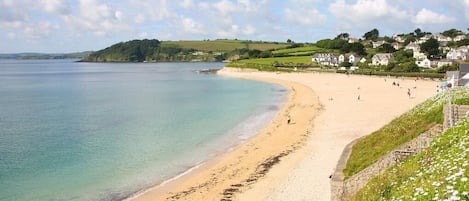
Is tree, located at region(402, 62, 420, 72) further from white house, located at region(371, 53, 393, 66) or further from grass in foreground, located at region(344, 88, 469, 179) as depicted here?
grass in foreground, located at region(344, 88, 469, 179)

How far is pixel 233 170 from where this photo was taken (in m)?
20.0

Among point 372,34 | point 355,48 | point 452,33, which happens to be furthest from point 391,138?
point 372,34

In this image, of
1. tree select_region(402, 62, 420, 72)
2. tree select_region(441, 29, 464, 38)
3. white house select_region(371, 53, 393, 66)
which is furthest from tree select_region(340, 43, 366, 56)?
tree select_region(441, 29, 464, 38)

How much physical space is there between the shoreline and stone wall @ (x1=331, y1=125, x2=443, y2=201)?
166 inches

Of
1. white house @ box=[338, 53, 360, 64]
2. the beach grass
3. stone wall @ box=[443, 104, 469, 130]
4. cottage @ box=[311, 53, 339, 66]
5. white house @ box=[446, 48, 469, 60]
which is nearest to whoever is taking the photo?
stone wall @ box=[443, 104, 469, 130]

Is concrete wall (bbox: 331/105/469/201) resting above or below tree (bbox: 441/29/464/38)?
below

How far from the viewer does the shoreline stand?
17.1 metres

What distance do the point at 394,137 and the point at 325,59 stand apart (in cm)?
9523

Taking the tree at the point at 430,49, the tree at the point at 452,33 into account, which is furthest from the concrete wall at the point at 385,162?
the tree at the point at 452,33

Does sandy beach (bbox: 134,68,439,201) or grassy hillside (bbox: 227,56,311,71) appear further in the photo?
grassy hillside (bbox: 227,56,311,71)

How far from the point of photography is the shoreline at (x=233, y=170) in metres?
17.1

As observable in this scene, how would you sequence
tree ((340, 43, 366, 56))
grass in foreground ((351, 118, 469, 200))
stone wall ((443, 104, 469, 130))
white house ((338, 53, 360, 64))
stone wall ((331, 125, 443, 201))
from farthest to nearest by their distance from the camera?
1. tree ((340, 43, 366, 56))
2. white house ((338, 53, 360, 64))
3. stone wall ((443, 104, 469, 130))
4. stone wall ((331, 125, 443, 201))
5. grass in foreground ((351, 118, 469, 200))

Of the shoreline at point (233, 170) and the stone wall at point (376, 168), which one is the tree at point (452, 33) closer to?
the shoreline at point (233, 170)

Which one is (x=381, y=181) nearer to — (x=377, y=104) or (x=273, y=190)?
A: (x=273, y=190)
